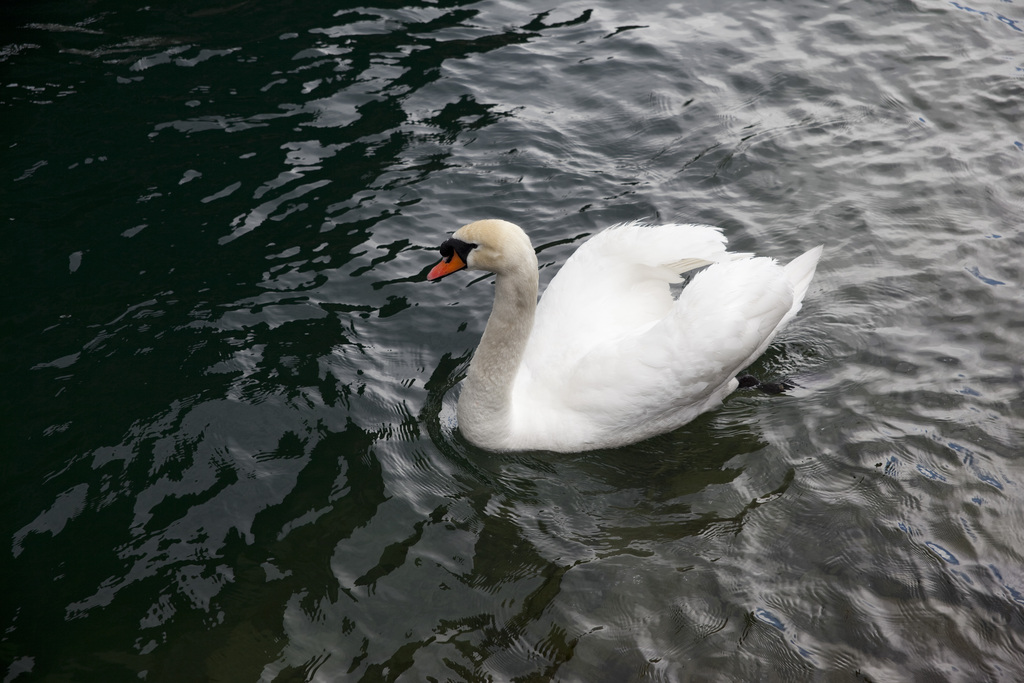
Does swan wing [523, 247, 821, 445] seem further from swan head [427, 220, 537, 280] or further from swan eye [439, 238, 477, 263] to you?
swan eye [439, 238, 477, 263]

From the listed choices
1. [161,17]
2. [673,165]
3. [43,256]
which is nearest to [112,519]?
[43,256]

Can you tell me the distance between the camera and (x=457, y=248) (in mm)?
4988

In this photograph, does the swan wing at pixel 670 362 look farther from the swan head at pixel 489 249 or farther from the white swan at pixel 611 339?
the swan head at pixel 489 249

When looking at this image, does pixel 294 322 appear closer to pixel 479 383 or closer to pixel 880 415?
pixel 479 383

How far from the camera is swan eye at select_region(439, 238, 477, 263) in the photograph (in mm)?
4969

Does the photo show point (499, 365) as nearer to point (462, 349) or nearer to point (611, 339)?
point (611, 339)

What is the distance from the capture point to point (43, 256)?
6754 mm

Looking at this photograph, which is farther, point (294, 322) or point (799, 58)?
point (799, 58)

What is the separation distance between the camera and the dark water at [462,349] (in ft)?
14.4

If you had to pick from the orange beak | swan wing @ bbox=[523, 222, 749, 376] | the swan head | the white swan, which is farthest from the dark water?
the swan head

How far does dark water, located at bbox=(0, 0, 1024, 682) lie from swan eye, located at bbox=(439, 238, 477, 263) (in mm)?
1266

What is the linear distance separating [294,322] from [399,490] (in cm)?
181

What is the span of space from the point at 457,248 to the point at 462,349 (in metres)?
1.45

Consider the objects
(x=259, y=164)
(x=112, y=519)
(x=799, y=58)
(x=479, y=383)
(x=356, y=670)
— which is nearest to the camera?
(x=356, y=670)
